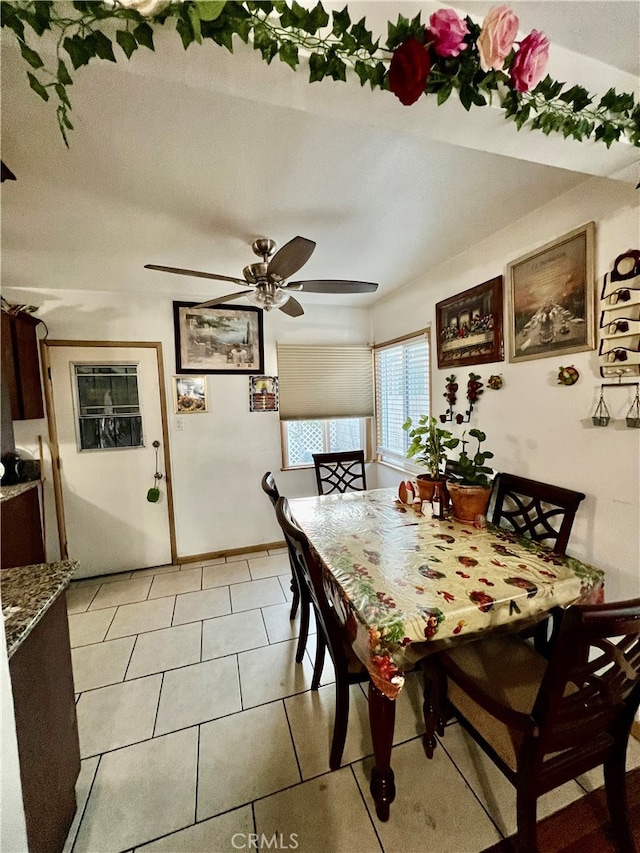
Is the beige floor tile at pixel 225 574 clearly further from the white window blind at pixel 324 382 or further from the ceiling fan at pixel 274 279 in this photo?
the ceiling fan at pixel 274 279

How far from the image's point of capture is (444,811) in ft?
3.80

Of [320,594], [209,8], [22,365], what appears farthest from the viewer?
[22,365]

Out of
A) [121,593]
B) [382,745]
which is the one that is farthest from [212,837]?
[121,593]

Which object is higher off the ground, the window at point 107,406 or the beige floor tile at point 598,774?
the window at point 107,406

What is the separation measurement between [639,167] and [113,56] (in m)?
1.66

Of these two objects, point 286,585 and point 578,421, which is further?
point 286,585

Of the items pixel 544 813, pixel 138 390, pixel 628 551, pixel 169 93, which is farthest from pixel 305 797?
pixel 138 390

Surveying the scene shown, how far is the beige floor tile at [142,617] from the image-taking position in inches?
84.0

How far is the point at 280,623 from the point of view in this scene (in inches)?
84.4

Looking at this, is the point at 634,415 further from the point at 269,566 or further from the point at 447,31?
the point at 269,566

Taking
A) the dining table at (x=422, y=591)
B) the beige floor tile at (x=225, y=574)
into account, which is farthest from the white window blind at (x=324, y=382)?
the dining table at (x=422, y=591)

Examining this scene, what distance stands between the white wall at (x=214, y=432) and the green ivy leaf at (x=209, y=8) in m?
2.29

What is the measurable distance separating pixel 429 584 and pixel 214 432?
2373 mm

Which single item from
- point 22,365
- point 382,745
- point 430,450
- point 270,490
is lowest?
point 382,745
